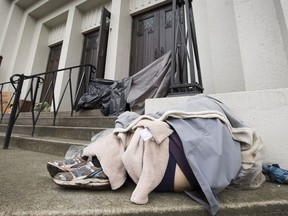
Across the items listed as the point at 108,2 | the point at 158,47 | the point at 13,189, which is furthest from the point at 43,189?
the point at 108,2

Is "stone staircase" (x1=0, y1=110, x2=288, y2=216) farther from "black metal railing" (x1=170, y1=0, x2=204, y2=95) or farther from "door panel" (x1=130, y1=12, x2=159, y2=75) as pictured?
"door panel" (x1=130, y1=12, x2=159, y2=75)

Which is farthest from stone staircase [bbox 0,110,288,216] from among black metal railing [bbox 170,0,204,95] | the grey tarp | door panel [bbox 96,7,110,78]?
door panel [bbox 96,7,110,78]

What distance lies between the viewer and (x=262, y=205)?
2.26 feet

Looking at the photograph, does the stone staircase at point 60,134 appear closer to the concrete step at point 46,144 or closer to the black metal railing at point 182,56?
the concrete step at point 46,144

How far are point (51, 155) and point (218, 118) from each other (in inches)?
66.6

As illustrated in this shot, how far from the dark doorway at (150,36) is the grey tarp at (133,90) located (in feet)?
3.82

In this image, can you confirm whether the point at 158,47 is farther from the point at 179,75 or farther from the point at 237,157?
the point at 237,157

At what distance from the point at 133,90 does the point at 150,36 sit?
1883 millimetres

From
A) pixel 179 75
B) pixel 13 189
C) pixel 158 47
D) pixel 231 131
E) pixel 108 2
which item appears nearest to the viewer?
pixel 13 189

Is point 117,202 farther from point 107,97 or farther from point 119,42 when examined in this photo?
point 119,42

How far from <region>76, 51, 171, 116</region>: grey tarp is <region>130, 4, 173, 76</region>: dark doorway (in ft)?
3.82

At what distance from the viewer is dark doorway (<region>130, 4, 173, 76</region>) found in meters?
3.51

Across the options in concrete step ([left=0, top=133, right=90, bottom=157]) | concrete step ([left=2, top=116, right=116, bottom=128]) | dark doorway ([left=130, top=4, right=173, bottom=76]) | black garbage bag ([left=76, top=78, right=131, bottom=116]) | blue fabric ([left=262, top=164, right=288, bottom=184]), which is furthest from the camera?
dark doorway ([left=130, top=4, right=173, bottom=76])

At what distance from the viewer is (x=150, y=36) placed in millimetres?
3754
